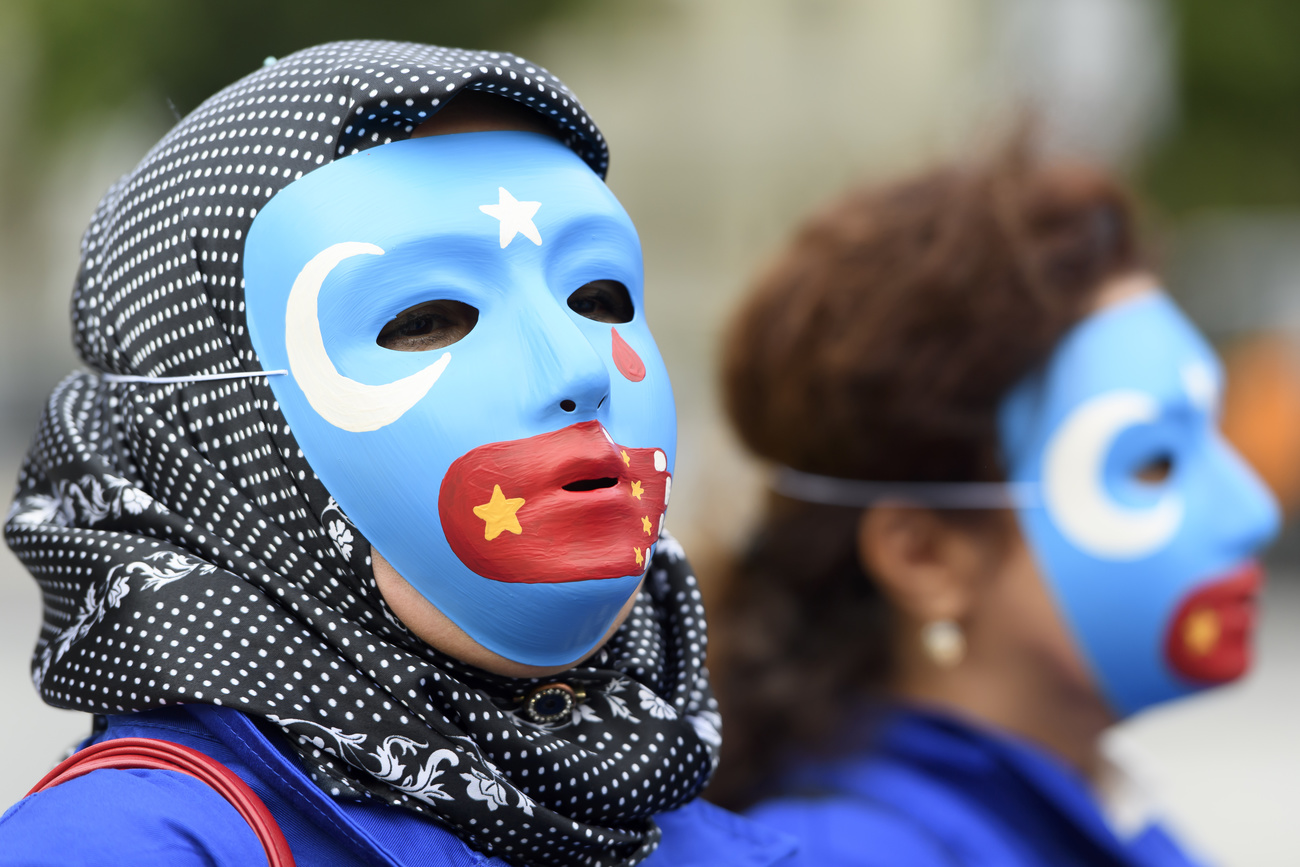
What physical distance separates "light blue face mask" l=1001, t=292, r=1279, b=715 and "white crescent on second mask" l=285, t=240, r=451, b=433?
54.7 inches

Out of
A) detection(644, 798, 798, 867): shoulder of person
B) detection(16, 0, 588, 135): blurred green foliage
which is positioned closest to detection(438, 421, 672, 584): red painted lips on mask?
detection(644, 798, 798, 867): shoulder of person

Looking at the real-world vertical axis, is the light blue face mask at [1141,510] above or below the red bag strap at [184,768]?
above

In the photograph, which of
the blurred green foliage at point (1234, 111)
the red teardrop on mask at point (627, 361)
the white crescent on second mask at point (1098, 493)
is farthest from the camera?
the blurred green foliage at point (1234, 111)

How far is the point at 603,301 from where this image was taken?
1341 millimetres

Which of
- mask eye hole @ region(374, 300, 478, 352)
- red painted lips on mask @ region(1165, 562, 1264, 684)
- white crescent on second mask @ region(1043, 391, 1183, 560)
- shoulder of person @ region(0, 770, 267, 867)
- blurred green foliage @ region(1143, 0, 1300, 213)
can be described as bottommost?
shoulder of person @ region(0, 770, 267, 867)

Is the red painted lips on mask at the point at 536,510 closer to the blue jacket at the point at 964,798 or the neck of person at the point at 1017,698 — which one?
the blue jacket at the point at 964,798

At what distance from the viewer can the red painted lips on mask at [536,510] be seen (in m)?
1.15

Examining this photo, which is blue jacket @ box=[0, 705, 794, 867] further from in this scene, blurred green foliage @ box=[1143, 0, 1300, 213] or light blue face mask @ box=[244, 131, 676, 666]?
blurred green foliage @ box=[1143, 0, 1300, 213]

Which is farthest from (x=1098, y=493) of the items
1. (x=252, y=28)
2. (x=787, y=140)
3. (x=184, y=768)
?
(x=787, y=140)

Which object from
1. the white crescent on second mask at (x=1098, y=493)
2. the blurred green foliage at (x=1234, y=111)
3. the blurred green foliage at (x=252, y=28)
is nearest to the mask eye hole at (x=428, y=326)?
the white crescent on second mask at (x=1098, y=493)

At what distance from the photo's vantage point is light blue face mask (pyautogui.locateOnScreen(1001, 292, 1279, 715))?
2.18 m

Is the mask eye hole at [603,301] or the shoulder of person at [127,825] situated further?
the mask eye hole at [603,301]

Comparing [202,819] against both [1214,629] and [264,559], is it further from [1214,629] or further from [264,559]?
[1214,629]

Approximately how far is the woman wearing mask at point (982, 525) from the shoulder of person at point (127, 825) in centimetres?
118
